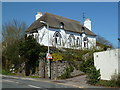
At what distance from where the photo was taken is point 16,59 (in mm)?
34656

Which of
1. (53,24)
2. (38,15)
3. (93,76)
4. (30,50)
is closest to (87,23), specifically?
(38,15)

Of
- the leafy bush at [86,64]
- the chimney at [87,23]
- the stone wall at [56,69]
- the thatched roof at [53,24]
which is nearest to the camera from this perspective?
the stone wall at [56,69]

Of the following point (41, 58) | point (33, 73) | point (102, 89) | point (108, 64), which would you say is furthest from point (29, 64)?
point (102, 89)

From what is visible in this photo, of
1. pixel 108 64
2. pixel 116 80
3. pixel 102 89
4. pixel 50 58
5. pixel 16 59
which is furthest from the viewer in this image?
pixel 16 59

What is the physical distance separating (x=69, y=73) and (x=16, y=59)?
12245 millimetres

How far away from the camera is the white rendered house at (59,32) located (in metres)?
41.7

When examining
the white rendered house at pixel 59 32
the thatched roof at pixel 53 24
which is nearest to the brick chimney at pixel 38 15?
the white rendered house at pixel 59 32

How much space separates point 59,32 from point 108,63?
84.7ft

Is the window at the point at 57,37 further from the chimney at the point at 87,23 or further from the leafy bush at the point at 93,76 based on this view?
the leafy bush at the point at 93,76

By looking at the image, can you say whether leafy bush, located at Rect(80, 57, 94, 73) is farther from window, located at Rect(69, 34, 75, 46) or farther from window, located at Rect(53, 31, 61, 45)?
window, located at Rect(69, 34, 75, 46)

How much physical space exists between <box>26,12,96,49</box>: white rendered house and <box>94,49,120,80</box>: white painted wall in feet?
59.5

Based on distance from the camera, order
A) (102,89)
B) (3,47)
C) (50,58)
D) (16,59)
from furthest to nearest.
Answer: (3,47)
(16,59)
(50,58)
(102,89)

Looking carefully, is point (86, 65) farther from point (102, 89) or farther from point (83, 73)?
point (102, 89)

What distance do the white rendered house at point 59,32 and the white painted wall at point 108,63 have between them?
18138 mm
